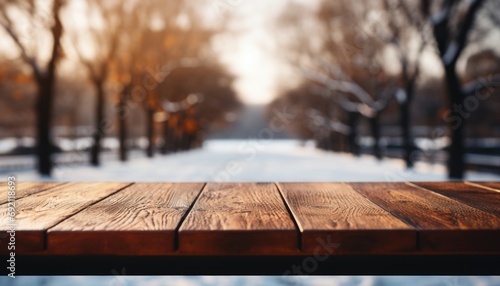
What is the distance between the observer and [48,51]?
12.6 m

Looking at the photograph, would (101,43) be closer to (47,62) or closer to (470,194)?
(47,62)

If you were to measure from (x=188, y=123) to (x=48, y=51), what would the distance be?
69.1ft

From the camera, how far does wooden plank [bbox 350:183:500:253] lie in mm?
1407

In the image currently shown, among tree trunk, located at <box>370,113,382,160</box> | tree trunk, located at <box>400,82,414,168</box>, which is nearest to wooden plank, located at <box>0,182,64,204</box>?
tree trunk, located at <box>400,82,414,168</box>

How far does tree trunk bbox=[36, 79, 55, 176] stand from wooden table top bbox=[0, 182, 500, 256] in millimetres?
11468

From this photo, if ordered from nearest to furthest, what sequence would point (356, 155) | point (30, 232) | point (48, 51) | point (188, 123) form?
point (30, 232)
point (48, 51)
point (356, 155)
point (188, 123)

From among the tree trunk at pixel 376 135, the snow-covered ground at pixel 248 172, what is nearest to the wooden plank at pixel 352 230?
the snow-covered ground at pixel 248 172

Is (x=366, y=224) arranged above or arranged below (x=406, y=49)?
below

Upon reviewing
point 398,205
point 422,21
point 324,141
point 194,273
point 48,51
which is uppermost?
point 422,21

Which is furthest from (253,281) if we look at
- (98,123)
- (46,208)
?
(98,123)

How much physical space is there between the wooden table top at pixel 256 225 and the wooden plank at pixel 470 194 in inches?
0.6


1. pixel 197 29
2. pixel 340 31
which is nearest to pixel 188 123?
pixel 197 29

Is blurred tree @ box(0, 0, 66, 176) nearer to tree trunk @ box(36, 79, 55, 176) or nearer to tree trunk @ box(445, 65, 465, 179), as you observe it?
tree trunk @ box(36, 79, 55, 176)

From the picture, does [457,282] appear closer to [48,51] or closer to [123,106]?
[48,51]
